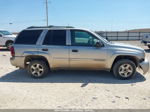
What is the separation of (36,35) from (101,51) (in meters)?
2.46

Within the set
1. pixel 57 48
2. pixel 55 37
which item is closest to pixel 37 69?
pixel 57 48

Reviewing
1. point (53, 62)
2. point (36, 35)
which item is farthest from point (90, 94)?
point (36, 35)

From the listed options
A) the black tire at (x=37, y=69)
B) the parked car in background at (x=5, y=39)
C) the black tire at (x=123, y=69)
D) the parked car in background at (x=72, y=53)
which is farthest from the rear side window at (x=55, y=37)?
the parked car in background at (x=5, y=39)

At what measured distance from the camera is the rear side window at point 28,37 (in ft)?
24.3

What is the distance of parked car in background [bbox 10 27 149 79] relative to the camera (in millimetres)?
7094

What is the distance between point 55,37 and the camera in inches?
290

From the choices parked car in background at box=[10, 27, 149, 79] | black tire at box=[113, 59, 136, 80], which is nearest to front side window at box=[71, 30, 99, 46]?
parked car in background at box=[10, 27, 149, 79]

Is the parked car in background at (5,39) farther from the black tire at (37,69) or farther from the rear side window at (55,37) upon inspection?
the rear side window at (55,37)

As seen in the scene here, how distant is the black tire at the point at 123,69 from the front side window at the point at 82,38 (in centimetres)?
114

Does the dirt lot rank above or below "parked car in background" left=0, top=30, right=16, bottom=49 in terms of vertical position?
below

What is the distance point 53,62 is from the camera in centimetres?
734

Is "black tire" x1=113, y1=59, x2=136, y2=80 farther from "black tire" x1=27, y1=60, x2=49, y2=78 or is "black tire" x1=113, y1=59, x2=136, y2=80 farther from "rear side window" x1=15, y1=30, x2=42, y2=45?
"rear side window" x1=15, y1=30, x2=42, y2=45

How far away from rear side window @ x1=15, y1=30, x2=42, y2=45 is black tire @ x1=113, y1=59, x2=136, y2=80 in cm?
304

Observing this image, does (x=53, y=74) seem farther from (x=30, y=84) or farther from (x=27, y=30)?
(x=27, y=30)
